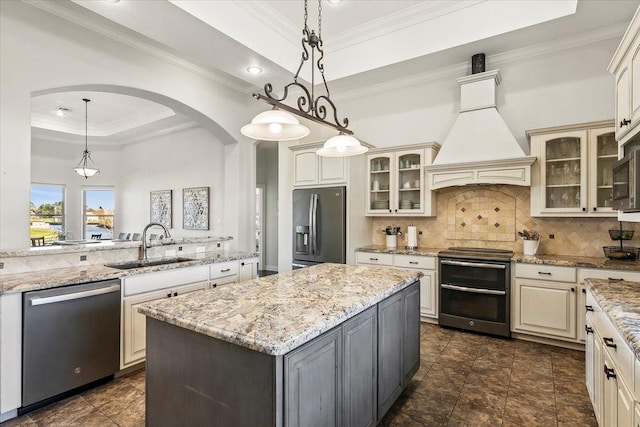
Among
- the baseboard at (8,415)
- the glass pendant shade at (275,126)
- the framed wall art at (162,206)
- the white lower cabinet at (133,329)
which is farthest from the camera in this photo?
the framed wall art at (162,206)

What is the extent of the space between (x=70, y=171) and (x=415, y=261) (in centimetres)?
895

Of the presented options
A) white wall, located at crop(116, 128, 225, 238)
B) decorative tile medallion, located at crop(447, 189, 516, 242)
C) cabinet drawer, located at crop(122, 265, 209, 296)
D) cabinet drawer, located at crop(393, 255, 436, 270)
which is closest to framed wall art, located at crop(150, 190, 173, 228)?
white wall, located at crop(116, 128, 225, 238)

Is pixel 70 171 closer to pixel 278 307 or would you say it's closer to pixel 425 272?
pixel 425 272

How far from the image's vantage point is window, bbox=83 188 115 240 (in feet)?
28.8

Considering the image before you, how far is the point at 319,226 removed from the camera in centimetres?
457

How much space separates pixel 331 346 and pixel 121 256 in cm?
278

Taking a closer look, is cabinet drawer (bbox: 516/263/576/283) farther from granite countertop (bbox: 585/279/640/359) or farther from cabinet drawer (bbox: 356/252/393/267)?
cabinet drawer (bbox: 356/252/393/267)

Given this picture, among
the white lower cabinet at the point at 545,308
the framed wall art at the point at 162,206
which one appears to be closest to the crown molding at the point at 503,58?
the white lower cabinet at the point at 545,308

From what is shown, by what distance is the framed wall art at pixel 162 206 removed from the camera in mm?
7695

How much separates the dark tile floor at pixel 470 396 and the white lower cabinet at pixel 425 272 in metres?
0.78

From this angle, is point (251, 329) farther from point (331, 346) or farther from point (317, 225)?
point (317, 225)

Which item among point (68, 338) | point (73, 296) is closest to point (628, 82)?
point (73, 296)

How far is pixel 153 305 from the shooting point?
178 cm

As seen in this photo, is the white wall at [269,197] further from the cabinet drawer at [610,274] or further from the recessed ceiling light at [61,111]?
the cabinet drawer at [610,274]
